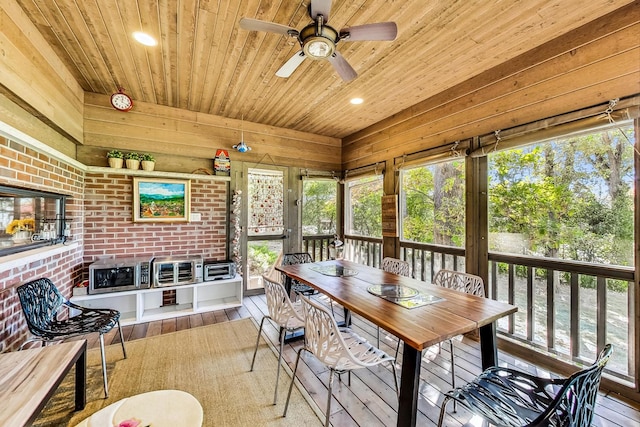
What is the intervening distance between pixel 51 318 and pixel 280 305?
2.00 m

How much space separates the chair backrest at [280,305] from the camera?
203 centimetres

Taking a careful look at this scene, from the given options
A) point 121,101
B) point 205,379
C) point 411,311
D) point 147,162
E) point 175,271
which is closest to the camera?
point 411,311

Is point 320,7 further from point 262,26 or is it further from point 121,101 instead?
point 121,101

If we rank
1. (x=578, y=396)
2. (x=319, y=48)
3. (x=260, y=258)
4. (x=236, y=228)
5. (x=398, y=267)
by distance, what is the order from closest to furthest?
(x=578, y=396) < (x=319, y=48) < (x=398, y=267) < (x=236, y=228) < (x=260, y=258)

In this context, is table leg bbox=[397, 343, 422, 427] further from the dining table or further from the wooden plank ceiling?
the wooden plank ceiling

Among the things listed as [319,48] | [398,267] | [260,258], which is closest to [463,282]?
[398,267]

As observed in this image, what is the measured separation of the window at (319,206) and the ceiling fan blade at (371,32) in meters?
3.13

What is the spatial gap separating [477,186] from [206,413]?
10.4ft

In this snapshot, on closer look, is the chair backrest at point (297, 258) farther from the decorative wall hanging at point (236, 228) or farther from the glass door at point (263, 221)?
the decorative wall hanging at point (236, 228)

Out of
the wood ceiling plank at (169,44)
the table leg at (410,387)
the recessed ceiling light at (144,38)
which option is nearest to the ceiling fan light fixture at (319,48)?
the wood ceiling plank at (169,44)

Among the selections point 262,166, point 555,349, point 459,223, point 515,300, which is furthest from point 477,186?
point 262,166

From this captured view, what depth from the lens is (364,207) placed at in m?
4.70

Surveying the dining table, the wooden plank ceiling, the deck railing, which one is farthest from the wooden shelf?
the deck railing

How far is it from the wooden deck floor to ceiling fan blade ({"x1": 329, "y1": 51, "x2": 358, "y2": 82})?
2.52 metres
